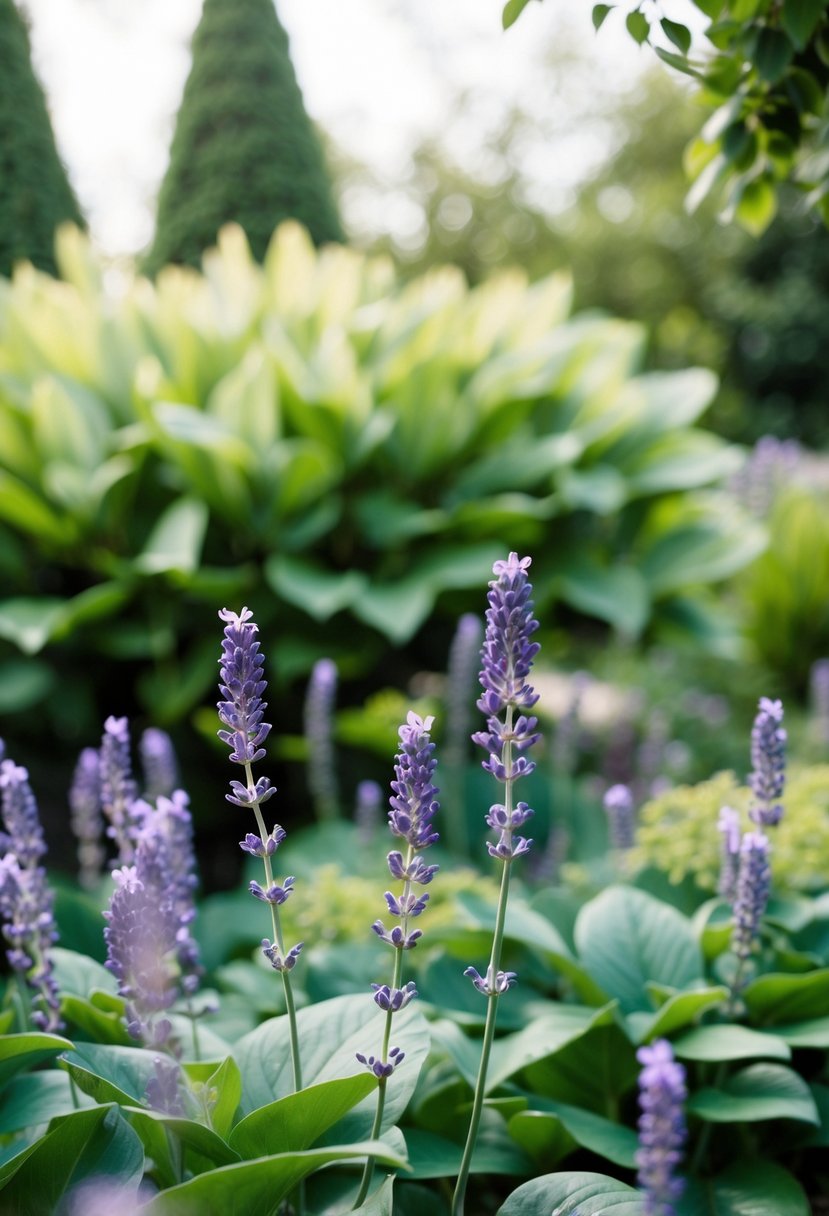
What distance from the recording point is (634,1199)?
1237 millimetres

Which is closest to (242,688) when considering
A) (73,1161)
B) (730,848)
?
(73,1161)

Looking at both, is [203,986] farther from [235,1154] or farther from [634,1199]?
[634,1199]

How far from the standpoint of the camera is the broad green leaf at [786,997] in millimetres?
1712

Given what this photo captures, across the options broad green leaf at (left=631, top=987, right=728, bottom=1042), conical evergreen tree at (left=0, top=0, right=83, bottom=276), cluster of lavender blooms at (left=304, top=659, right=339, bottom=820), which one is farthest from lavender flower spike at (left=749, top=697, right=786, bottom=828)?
conical evergreen tree at (left=0, top=0, right=83, bottom=276)

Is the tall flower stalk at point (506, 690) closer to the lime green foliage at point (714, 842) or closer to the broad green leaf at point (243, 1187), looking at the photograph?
the broad green leaf at point (243, 1187)

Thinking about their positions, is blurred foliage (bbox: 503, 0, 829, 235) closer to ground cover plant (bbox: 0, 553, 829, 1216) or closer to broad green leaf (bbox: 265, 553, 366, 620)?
ground cover plant (bbox: 0, 553, 829, 1216)

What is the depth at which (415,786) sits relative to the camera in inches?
43.5

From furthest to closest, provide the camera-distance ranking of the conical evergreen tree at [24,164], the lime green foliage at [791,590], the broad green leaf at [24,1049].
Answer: the lime green foliage at [791,590] < the conical evergreen tree at [24,164] < the broad green leaf at [24,1049]

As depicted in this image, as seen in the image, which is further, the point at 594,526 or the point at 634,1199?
the point at 594,526

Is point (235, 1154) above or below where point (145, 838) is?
below

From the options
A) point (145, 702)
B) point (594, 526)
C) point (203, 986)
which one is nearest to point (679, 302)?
point (594, 526)

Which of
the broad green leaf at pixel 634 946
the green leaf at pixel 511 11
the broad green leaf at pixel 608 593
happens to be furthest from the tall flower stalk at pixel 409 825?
the broad green leaf at pixel 608 593

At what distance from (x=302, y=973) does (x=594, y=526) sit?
267cm

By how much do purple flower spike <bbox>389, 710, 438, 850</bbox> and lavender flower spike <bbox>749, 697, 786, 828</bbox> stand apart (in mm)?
610
